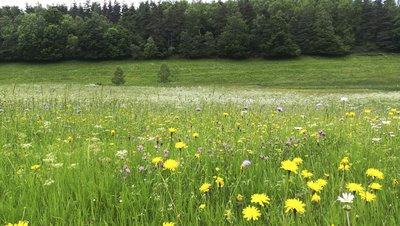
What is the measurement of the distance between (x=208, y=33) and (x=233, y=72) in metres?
28.6

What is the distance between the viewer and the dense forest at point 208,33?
89938 mm

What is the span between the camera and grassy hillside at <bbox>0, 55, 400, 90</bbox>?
59438mm

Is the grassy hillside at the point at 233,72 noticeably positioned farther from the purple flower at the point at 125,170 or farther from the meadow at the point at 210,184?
the purple flower at the point at 125,170

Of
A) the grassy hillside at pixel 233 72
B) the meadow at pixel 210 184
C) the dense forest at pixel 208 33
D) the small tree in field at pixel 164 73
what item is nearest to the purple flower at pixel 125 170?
the meadow at pixel 210 184

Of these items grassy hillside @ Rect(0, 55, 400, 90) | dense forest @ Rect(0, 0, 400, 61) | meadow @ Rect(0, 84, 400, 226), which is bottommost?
grassy hillside @ Rect(0, 55, 400, 90)

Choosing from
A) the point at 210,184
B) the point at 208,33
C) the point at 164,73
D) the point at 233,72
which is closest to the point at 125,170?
the point at 210,184

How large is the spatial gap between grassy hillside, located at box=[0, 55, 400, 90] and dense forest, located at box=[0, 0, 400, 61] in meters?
5.29

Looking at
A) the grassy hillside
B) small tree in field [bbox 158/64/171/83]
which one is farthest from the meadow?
the grassy hillside

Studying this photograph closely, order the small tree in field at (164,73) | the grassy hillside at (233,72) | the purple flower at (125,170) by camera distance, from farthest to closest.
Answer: the grassy hillside at (233,72) < the small tree in field at (164,73) < the purple flower at (125,170)

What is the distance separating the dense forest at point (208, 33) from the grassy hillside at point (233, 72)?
5290 mm

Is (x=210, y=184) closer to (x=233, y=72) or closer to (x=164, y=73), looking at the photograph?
(x=164, y=73)

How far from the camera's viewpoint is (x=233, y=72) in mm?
69125

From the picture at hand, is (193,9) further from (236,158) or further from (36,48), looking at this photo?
(236,158)

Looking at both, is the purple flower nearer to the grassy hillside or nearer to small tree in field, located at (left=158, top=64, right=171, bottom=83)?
small tree in field, located at (left=158, top=64, right=171, bottom=83)
